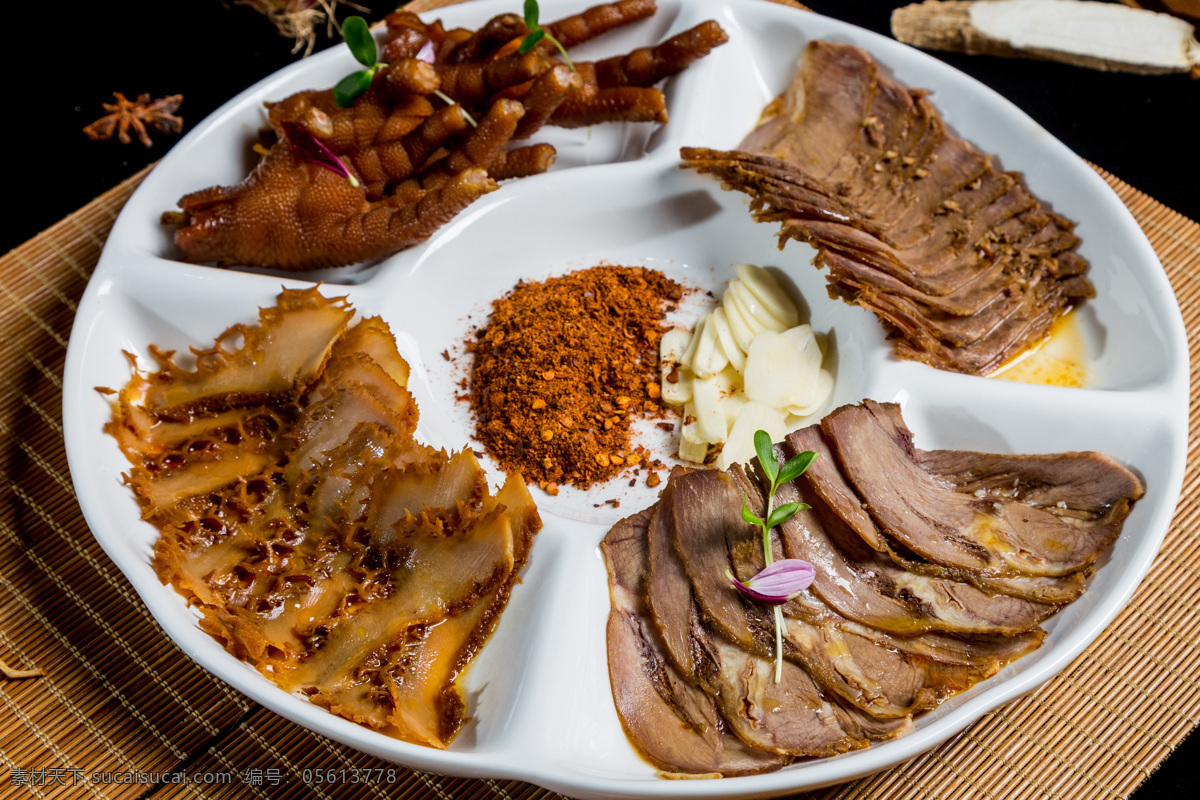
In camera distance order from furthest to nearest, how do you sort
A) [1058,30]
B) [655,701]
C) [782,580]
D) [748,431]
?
[1058,30] < [748,431] < [655,701] < [782,580]

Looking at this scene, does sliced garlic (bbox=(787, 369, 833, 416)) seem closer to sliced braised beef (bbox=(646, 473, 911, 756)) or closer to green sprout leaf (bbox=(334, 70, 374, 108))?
sliced braised beef (bbox=(646, 473, 911, 756))

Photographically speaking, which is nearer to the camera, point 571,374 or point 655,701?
point 655,701

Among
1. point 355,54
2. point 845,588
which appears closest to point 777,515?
point 845,588

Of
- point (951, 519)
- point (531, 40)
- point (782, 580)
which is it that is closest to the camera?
point (782, 580)

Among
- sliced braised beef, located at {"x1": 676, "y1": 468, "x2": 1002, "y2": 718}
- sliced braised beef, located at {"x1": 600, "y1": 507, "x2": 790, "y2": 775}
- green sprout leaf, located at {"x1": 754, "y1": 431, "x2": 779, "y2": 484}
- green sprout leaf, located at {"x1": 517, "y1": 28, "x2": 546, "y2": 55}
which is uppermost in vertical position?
green sprout leaf, located at {"x1": 517, "y1": 28, "x2": 546, "y2": 55}

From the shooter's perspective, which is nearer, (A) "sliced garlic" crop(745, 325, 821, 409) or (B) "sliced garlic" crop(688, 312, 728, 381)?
(A) "sliced garlic" crop(745, 325, 821, 409)

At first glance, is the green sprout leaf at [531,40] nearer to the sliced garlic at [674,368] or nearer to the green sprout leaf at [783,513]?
the sliced garlic at [674,368]

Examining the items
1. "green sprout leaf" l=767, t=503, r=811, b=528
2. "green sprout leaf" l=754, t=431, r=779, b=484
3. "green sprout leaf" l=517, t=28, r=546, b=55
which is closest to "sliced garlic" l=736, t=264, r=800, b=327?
"green sprout leaf" l=754, t=431, r=779, b=484

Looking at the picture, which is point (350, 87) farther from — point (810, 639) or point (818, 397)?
point (810, 639)
